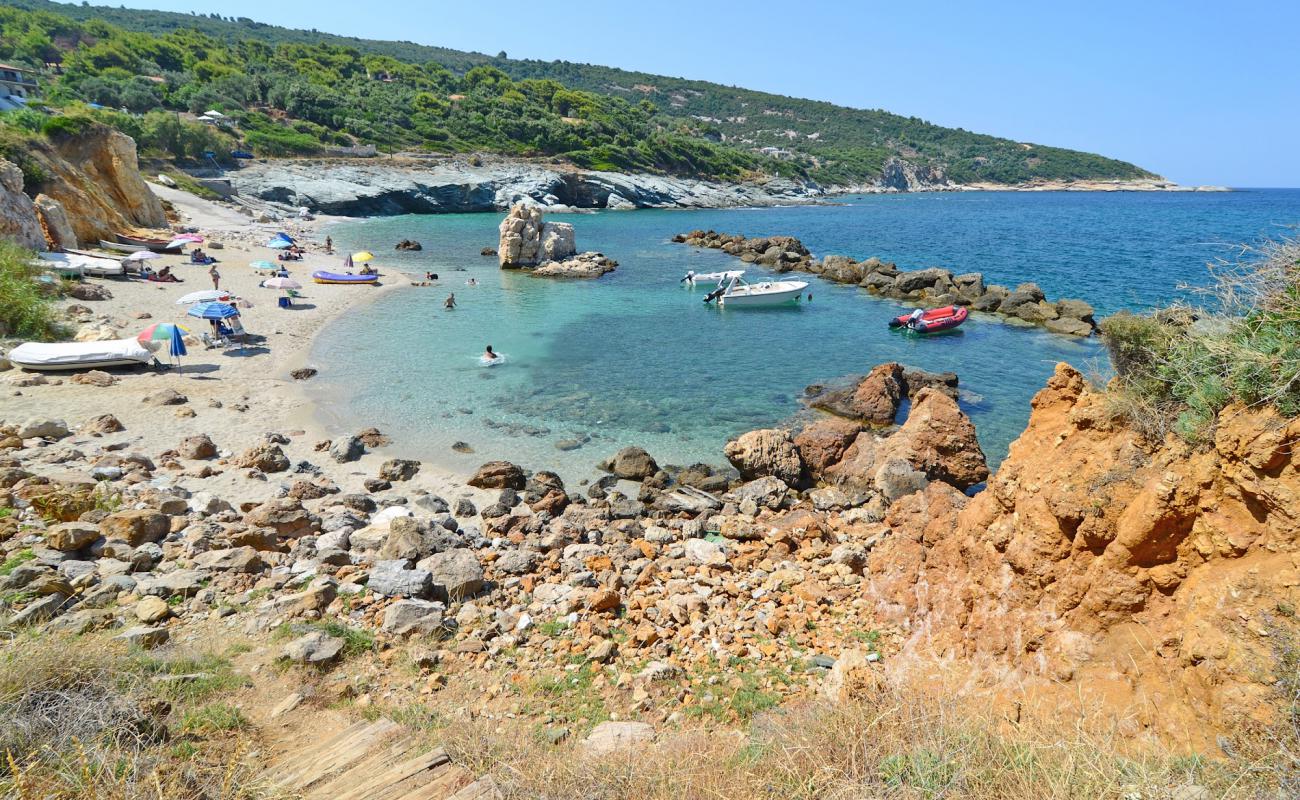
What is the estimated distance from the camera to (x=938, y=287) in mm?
39844

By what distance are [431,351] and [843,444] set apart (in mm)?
18126

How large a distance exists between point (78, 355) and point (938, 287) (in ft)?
138

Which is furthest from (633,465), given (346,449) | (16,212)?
(16,212)

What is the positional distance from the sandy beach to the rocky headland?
32173 mm

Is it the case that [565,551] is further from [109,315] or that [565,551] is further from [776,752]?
[109,315]

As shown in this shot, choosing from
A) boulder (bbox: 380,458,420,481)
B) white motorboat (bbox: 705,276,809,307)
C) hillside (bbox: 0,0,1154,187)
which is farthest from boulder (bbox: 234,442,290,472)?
hillside (bbox: 0,0,1154,187)

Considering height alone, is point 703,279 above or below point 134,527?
above

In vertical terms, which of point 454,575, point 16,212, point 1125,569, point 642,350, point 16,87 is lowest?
point 454,575

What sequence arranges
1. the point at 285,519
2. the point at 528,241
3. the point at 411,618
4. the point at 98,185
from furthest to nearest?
the point at 528,241, the point at 98,185, the point at 285,519, the point at 411,618

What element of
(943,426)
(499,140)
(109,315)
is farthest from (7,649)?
(499,140)

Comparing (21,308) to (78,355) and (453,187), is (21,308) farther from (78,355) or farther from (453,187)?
(453,187)

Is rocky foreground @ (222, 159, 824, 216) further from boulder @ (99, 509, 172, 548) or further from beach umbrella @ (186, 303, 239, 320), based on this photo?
boulder @ (99, 509, 172, 548)

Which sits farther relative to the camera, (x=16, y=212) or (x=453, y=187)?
(x=453, y=187)

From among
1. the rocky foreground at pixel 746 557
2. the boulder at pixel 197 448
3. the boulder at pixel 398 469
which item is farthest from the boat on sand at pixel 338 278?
the boulder at pixel 398 469
